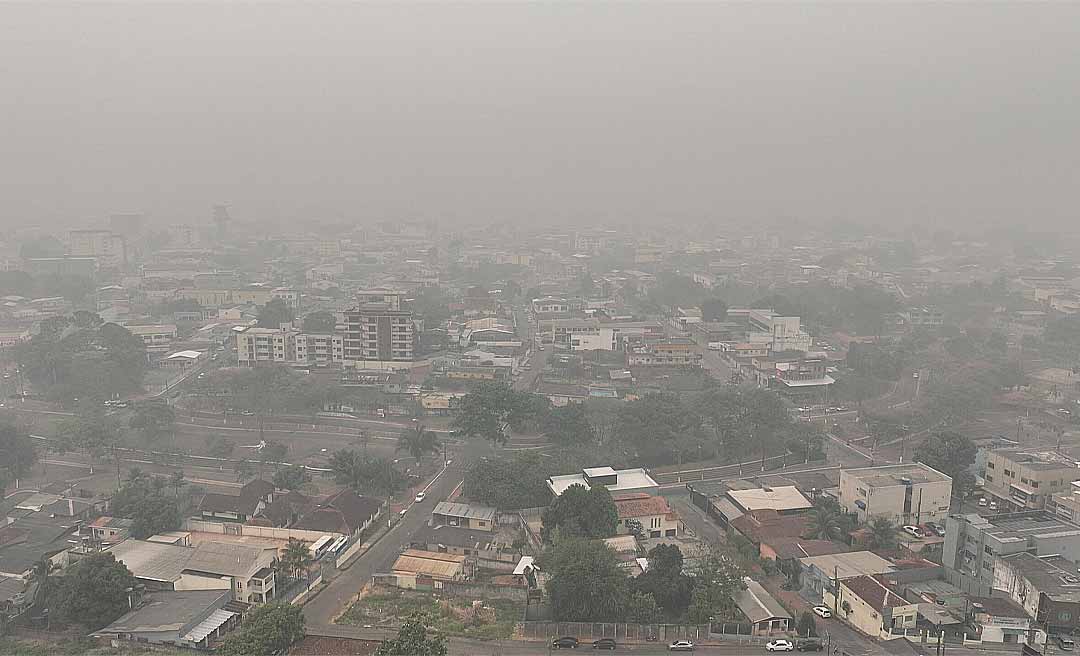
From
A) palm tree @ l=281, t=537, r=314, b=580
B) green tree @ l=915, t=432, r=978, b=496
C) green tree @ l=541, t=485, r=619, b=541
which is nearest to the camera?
palm tree @ l=281, t=537, r=314, b=580

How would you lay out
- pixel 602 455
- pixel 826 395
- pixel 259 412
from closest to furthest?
pixel 602 455 < pixel 259 412 < pixel 826 395

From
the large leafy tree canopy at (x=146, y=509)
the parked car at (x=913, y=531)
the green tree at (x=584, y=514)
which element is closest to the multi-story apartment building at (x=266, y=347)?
the large leafy tree canopy at (x=146, y=509)

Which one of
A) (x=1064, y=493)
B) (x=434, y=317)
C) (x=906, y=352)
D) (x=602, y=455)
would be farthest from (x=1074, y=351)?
(x=434, y=317)

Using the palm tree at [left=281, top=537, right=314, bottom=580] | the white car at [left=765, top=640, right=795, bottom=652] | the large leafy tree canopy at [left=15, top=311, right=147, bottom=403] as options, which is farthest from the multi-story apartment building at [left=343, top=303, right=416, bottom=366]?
the white car at [left=765, top=640, right=795, bottom=652]

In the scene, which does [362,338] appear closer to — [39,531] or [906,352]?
[39,531]

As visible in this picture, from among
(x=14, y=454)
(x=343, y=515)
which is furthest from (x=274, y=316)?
(x=343, y=515)

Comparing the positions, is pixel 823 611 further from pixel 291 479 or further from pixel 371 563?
pixel 291 479

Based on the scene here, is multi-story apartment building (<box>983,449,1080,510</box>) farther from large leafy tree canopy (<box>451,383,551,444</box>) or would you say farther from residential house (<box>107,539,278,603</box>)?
residential house (<box>107,539,278,603</box>)
